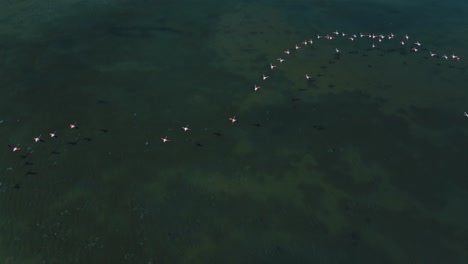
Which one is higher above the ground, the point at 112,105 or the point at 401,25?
the point at 401,25

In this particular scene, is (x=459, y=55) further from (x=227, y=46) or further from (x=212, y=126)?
(x=212, y=126)

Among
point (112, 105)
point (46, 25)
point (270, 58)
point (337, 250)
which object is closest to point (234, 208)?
point (337, 250)

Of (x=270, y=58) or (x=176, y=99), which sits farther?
(x=270, y=58)

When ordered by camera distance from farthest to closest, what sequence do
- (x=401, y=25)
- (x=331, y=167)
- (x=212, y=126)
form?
(x=401, y=25), (x=212, y=126), (x=331, y=167)

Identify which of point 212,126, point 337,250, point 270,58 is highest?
point 270,58

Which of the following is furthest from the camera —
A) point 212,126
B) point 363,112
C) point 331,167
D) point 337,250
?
point 363,112

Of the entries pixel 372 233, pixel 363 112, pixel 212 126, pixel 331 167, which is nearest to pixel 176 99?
pixel 212 126
